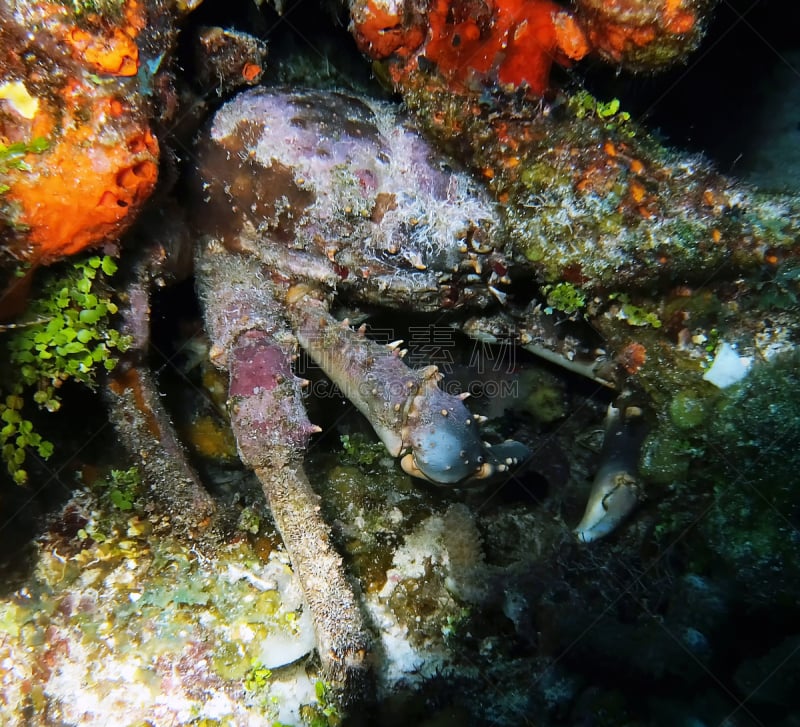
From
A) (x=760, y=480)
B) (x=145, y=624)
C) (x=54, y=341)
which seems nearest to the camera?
(x=54, y=341)

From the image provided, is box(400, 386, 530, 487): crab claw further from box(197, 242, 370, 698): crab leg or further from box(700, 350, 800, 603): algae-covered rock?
box(700, 350, 800, 603): algae-covered rock

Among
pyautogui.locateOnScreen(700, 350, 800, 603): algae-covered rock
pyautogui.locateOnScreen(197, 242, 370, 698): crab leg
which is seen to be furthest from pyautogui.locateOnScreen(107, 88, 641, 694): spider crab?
pyautogui.locateOnScreen(700, 350, 800, 603): algae-covered rock

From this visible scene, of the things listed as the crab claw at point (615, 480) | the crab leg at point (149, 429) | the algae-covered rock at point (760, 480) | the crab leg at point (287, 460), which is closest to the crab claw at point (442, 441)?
the crab leg at point (287, 460)

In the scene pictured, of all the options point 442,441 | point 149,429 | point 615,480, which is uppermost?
point 615,480

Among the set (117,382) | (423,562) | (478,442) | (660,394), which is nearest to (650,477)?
(660,394)

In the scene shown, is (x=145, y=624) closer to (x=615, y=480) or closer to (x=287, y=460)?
(x=287, y=460)

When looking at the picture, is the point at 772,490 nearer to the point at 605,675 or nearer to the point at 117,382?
the point at 605,675

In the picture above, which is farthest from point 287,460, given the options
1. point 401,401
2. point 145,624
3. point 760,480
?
point 760,480
